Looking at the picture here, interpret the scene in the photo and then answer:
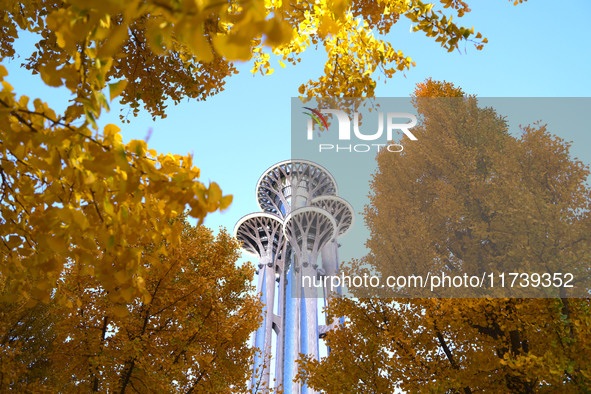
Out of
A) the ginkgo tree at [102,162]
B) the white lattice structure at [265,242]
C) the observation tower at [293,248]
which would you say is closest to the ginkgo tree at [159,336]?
the ginkgo tree at [102,162]

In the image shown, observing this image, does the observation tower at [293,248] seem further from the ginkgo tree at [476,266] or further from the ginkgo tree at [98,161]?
the ginkgo tree at [98,161]

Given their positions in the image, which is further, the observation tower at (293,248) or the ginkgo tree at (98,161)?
the observation tower at (293,248)

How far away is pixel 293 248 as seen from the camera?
32.4 m

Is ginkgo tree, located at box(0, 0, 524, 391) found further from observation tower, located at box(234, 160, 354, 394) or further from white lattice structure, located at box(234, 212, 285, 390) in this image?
white lattice structure, located at box(234, 212, 285, 390)

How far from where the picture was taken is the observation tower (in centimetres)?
3036

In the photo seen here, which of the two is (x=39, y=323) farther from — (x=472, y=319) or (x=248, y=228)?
(x=248, y=228)

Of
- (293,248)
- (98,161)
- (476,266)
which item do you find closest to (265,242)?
(293,248)

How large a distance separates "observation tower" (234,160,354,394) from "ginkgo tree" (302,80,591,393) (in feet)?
68.5

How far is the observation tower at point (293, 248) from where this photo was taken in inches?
1195

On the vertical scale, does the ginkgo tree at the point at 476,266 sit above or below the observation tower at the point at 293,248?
below

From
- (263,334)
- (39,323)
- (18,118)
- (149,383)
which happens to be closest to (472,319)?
(149,383)

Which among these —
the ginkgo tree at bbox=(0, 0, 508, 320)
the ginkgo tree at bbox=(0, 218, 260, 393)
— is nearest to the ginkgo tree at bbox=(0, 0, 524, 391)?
the ginkgo tree at bbox=(0, 0, 508, 320)

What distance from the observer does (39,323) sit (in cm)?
1071

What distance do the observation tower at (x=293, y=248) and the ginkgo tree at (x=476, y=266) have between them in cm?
2089
